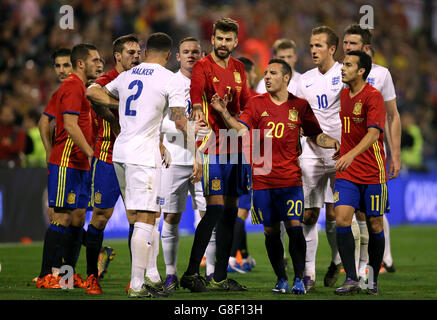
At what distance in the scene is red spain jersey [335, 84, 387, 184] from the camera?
7.67 meters

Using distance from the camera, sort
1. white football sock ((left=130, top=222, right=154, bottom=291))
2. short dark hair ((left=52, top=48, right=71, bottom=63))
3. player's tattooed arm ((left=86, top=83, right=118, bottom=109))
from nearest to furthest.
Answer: white football sock ((left=130, top=222, right=154, bottom=291)), player's tattooed arm ((left=86, top=83, right=118, bottom=109)), short dark hair ((left=52, top=48, right=71, bottom=63))

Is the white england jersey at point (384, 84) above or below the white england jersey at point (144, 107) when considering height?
above

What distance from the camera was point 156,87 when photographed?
23.8 feet

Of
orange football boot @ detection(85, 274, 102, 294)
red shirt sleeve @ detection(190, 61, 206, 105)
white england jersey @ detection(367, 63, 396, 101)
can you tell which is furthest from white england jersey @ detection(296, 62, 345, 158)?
orange football boot @ detection(85, 274, 102, 294)

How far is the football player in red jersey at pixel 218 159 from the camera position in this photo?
782 centimetres

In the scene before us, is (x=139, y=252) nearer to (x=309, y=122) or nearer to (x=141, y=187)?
(x=141, y=187)

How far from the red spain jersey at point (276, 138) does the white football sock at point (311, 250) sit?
101 centimetres

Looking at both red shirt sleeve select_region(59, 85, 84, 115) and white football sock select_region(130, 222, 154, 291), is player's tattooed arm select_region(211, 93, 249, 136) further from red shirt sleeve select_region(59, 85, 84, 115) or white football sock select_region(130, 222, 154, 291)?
red shirt sleeve select_region(59, 85, 84, 115)

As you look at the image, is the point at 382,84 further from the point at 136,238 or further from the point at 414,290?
the point at 136,238

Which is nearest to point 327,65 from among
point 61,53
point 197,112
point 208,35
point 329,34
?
point 329,34

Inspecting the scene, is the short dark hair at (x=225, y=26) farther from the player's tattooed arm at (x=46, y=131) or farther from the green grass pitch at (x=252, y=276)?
the green grass pitch at (x=252, y=276)

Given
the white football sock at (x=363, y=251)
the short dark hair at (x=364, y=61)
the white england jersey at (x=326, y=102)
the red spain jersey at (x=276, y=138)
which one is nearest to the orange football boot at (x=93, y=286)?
the red spain jersey at (x=276, y=138)

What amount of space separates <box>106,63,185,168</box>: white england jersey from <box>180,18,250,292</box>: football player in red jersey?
1.63 ft

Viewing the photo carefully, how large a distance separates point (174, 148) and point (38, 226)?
6.05 meters
